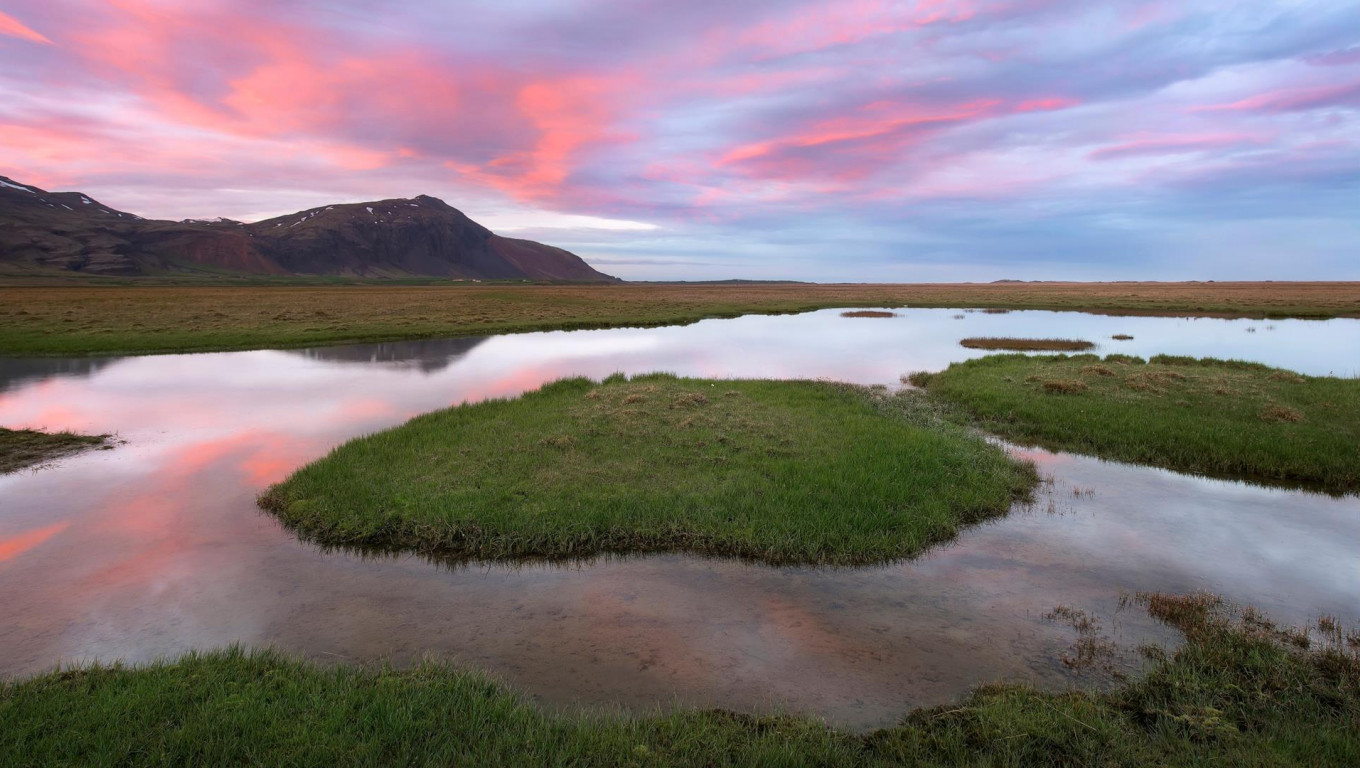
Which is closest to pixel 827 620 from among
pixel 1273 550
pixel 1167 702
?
pixel 1167 702

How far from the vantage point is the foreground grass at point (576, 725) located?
19.2 feet

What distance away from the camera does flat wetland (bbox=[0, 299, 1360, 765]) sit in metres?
6.32

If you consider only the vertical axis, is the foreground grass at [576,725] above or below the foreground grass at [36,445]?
below

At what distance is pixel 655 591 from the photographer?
10.1 m

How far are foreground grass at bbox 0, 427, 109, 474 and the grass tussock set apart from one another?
48167 mm

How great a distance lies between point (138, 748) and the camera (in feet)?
19.0

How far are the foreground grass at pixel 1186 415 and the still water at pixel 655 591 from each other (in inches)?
67.9

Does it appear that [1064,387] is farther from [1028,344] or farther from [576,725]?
[576,725]

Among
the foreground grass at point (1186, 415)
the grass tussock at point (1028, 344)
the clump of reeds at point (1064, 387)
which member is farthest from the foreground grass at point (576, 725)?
the grass tussock at point (1028, 344)

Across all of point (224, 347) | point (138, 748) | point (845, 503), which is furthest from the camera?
point (224, 347)

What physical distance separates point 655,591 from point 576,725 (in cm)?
356

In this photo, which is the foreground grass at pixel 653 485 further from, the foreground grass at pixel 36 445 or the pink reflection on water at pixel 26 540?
the foreground grass at pixel 36 445

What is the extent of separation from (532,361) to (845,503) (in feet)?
92.3

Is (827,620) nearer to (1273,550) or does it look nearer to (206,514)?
(1273,550)
